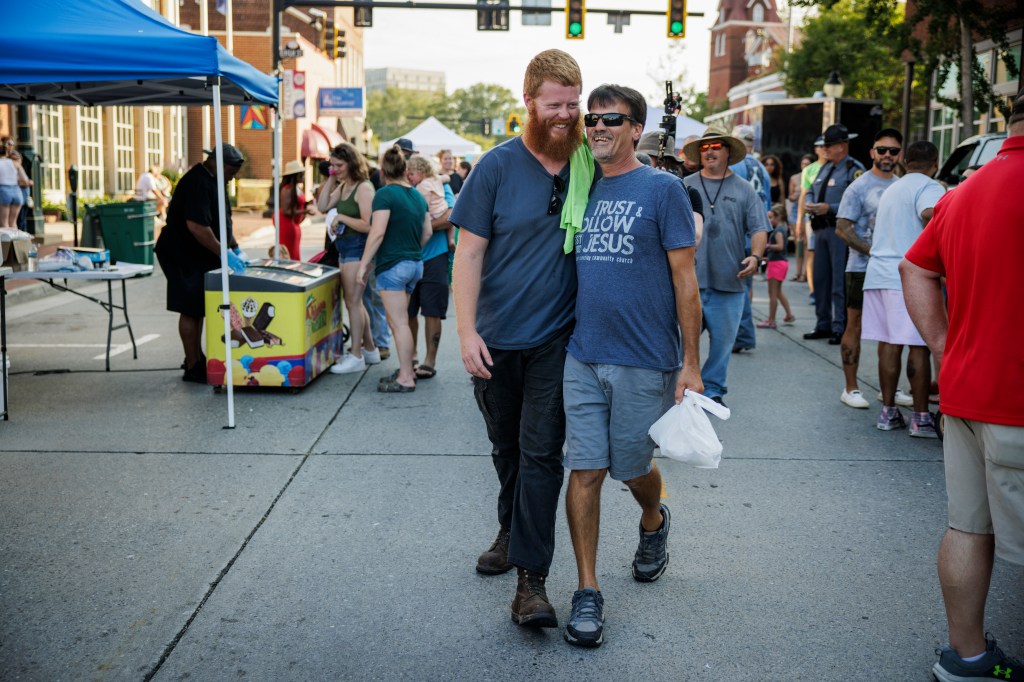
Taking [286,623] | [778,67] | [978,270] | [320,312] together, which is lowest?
[286,623]

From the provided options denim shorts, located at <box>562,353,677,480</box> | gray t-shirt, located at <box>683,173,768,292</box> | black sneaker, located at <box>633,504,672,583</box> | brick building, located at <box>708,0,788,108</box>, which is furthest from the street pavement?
brick building, located at <box>708,0,788,108</box>

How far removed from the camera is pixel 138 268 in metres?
8.49

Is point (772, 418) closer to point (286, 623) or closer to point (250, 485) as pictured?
point (250, 485)

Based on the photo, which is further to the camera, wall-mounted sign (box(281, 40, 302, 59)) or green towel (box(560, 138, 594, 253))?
wall-mounted sign (box(281, 40, 302, 59))

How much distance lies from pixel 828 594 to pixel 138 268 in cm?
632

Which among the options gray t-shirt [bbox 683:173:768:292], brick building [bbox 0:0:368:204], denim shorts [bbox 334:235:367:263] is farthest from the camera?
brick building [bbox 0:0:368:204]

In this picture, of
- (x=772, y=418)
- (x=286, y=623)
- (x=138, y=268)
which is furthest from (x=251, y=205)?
(x=286, y=623)

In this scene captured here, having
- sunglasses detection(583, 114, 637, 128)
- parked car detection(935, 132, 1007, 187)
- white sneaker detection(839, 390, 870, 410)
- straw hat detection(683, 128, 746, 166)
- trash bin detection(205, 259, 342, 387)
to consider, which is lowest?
white sneaker detection(839, 390, 870, 410)

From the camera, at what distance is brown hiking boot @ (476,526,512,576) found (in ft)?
14.1

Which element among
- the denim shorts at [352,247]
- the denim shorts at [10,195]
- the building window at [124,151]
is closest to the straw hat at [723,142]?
the denim shorts at [352,247]

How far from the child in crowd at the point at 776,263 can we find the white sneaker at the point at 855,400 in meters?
2.50

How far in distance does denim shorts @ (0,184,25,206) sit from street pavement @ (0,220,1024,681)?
A: 404 inches

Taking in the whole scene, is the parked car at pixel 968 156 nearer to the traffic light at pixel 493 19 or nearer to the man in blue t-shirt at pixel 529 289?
the man in blue t-shirt at pixel 529 289

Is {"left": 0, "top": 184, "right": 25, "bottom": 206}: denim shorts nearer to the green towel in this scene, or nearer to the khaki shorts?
the green towel
